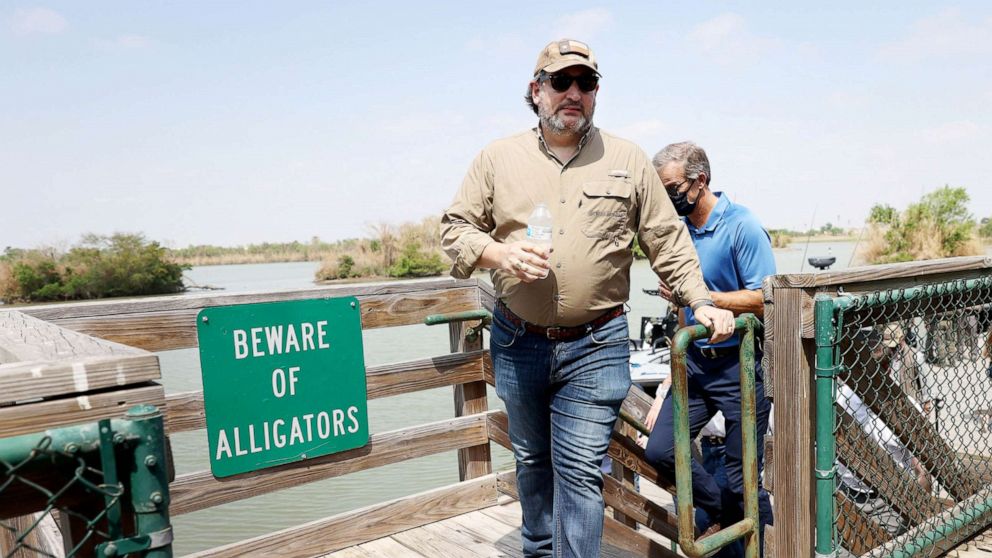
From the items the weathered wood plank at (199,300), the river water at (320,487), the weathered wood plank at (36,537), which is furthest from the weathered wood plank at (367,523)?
the river water at (320,487)

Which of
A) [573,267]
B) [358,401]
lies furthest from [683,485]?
[358,401]

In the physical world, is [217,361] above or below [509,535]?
above

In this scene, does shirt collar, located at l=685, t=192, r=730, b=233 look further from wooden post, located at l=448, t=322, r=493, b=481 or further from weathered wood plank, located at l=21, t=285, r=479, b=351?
weathered wood plank, located at l=21, t=285, r=479, b=351

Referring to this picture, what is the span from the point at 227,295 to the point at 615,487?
6.07 feet

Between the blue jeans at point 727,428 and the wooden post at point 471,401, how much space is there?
2.95ft

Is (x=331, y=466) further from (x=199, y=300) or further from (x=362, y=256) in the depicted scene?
(x=362, y=256)

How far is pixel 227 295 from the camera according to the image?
288cm

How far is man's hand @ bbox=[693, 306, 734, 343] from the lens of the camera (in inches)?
92.7

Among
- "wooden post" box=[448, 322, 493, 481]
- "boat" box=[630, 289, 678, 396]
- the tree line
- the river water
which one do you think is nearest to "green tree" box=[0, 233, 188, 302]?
the tree line

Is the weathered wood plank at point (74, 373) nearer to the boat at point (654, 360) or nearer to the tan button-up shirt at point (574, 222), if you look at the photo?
the tan button-up shirt at point (574, 222)

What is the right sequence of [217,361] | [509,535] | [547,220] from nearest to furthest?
[547,220]
[217,361]
[509,535]

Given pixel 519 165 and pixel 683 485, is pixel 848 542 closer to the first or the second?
pixel 683 485

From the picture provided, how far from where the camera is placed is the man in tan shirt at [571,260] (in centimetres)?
240

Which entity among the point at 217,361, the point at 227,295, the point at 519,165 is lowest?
the point at 217,361
